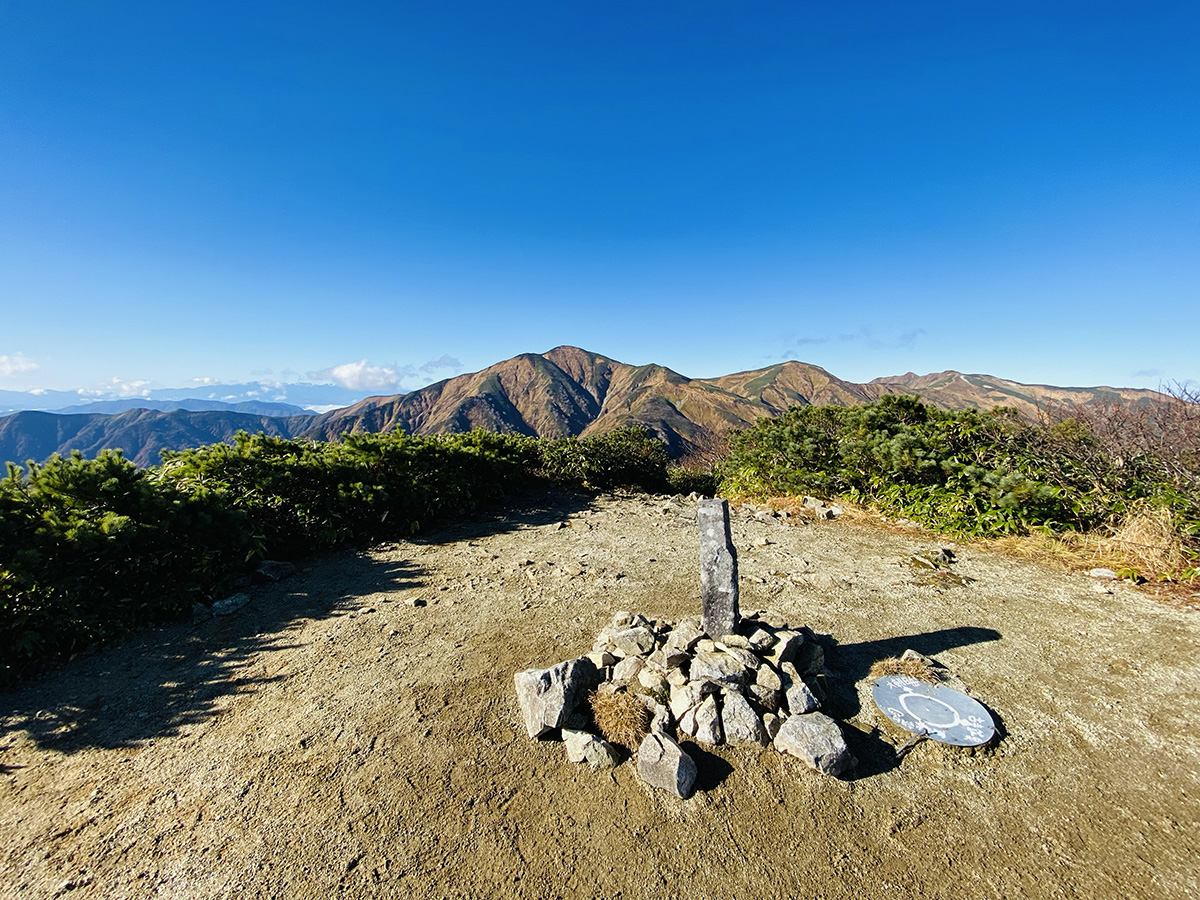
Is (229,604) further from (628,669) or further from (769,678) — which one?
(769,678)

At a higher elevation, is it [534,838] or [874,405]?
[874,405]

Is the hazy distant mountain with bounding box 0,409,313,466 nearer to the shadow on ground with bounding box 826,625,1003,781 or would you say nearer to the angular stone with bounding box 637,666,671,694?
the angular stone with bounding box 637,666,671,694

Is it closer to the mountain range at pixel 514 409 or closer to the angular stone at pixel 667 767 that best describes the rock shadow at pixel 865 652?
the angular stone at pixel 667 767

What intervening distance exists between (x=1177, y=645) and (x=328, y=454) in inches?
405

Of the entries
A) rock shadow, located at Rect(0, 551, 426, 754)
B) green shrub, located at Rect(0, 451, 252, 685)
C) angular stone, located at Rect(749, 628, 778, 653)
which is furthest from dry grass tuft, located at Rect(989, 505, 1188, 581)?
green shrub, located at Rect(0, 451, 252, 685)

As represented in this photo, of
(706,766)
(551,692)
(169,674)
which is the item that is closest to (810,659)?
(706,766)

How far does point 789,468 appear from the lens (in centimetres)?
995

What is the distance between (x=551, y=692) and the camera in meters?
3.42

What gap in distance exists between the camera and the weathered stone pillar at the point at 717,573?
400 centimetres

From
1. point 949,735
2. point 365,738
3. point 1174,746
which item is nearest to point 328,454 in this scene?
point 365,738

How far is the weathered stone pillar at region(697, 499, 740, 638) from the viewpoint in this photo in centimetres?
400

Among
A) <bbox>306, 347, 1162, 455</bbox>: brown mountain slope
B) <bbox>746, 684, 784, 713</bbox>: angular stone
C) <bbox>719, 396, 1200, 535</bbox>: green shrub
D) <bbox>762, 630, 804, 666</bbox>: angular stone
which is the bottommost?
<bbox>746, 684, 784, 713</bbox>: angular stone

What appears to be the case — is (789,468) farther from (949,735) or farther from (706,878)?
(706,878)

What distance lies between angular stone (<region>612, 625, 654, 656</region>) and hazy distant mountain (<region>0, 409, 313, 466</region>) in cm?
18489
